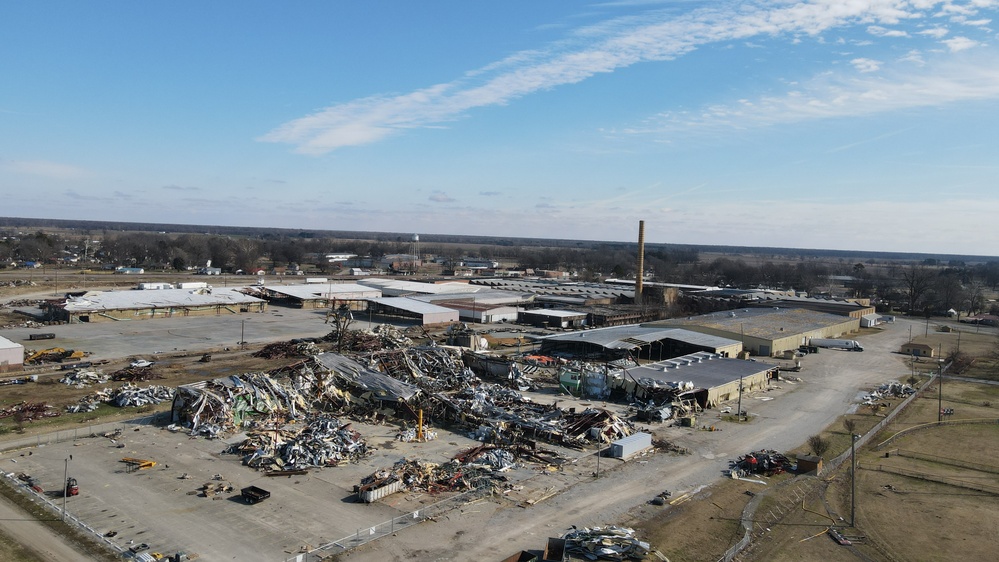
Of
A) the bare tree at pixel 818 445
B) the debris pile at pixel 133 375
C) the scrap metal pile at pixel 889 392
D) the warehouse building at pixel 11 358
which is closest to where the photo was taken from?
the bare tree at pixel 818 445

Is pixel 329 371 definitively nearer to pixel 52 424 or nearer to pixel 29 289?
pixel 52 424

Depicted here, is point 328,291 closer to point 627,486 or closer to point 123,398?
point 123,398

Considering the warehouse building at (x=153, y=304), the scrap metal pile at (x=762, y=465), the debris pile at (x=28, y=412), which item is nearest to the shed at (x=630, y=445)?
the scrap metal pile at (x=762, y=465)

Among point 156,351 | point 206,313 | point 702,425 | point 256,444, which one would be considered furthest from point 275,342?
point 702,425

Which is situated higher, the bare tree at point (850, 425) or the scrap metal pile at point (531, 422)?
the scrap metal pile at point (531, 422)

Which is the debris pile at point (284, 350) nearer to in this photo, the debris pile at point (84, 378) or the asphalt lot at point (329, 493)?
the debris pile at point (84, 378)

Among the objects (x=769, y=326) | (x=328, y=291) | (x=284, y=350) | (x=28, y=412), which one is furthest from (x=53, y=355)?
(x=769, y=326)

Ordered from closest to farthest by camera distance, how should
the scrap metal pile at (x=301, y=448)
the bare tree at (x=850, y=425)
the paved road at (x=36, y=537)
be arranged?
1. the paved road at (x=36, y=537)
2. the scrap metal pile at (x=301, y=448)
3. the bare tree at (x=850, y=425)
